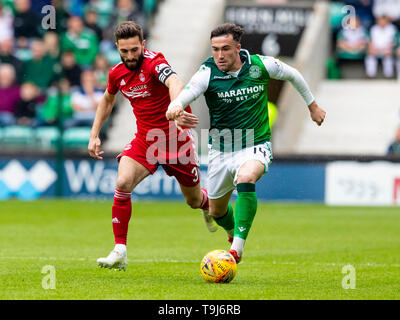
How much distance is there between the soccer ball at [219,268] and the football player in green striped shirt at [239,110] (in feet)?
0.96

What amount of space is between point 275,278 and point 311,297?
53.4 inches

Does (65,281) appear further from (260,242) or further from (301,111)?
(301,111)

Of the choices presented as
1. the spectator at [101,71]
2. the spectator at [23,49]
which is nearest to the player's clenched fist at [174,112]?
the spectator at [101,71]

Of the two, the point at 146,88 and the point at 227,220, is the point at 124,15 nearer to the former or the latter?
the point at 227,220

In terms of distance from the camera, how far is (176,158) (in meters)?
9.04

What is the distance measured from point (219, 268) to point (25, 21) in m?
16.7

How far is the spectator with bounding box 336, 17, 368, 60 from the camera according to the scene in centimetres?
2447

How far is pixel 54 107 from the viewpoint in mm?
21281

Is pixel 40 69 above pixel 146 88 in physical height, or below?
below

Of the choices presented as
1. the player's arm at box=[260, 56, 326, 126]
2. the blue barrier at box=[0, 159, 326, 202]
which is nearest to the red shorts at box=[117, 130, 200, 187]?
the player's arm at box=[260, 56, 326, 126]

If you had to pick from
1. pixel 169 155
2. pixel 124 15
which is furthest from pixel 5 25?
pixel 169 155

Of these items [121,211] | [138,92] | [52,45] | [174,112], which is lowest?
[121,211]

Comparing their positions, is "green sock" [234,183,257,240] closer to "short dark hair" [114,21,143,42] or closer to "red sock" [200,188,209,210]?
"short dark hair" [114,21,143,42]
